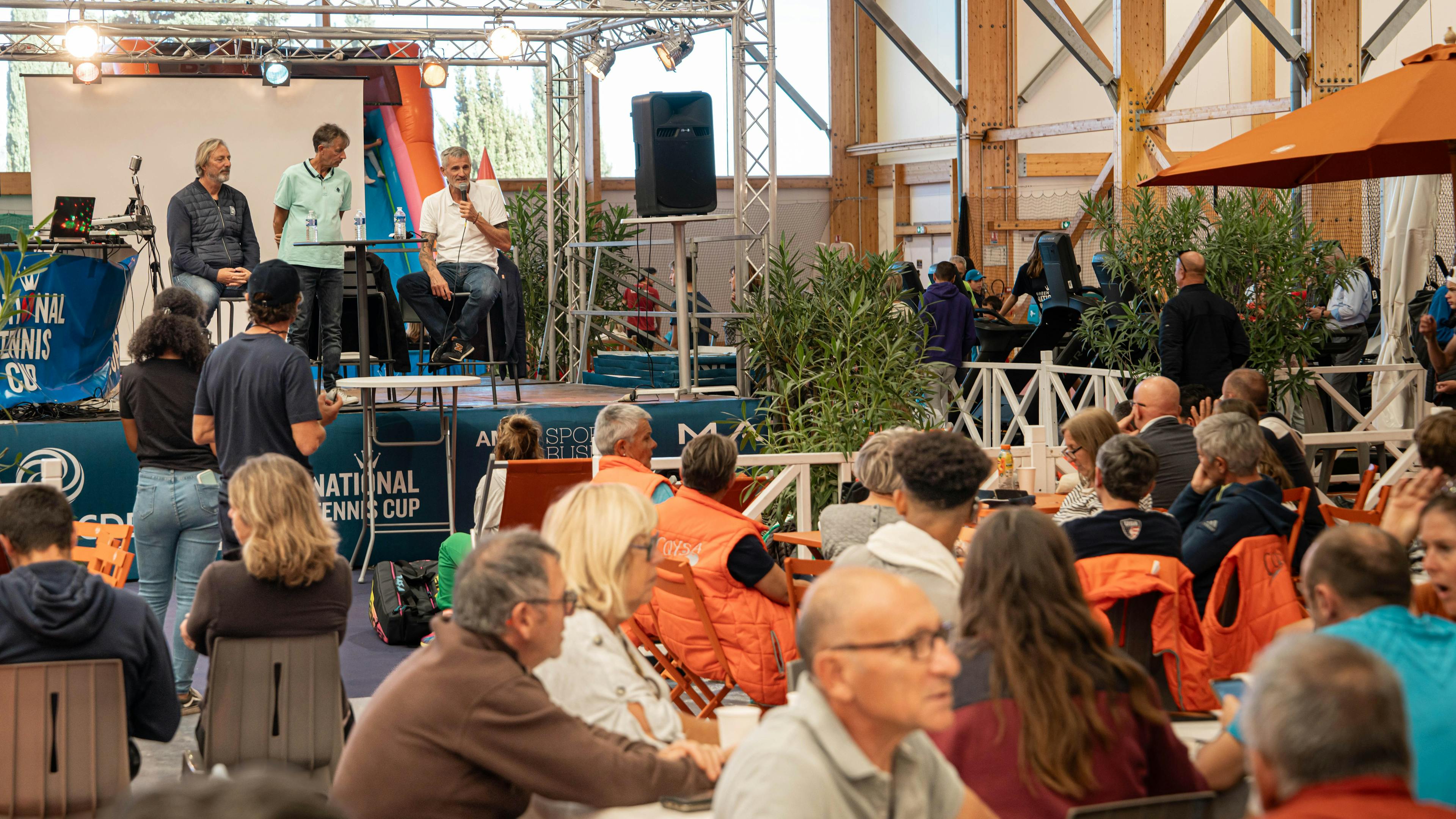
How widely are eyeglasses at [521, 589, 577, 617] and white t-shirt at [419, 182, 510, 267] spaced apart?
5984mm

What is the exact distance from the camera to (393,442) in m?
7.28

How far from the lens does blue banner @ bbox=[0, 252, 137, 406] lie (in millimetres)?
7320

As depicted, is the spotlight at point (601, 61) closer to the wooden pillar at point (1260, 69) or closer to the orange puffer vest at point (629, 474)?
the orange puffer vest at point (629, 474)

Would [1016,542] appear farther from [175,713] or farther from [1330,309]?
[1330,309]

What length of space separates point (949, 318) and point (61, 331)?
561 cm

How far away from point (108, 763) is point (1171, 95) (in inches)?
665

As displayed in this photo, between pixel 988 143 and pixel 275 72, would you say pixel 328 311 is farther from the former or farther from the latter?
pixel 988 143

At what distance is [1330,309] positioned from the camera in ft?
30.3

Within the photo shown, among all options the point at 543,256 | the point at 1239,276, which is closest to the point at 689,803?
the point at 1239,276

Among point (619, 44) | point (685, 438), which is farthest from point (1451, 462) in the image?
point (619, 44)

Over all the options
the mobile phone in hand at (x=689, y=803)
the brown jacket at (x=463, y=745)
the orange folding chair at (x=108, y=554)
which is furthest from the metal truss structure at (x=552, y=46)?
the brown jacket at (x=463, y=745)

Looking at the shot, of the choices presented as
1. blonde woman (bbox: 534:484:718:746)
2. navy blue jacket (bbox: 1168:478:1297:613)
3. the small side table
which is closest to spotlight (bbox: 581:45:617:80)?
the small side table

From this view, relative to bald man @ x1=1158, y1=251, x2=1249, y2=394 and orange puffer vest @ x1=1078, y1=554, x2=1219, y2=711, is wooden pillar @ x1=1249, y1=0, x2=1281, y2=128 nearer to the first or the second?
bald man @ x1=1158, y1=251, x2=1249, y2=394

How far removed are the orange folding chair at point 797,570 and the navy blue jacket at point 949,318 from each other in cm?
575
